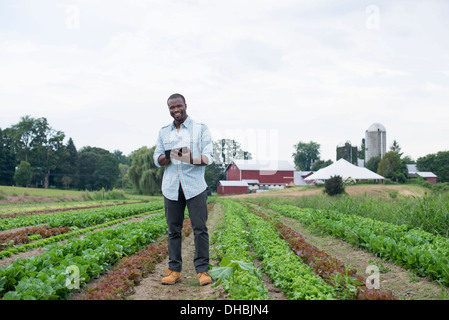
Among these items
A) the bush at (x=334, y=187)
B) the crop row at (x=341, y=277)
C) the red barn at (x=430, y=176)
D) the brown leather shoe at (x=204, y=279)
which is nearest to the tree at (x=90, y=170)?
the bush at (x=334, y=187)

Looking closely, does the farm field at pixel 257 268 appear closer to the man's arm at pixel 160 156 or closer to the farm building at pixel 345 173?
the man's arm at pixel 160 156

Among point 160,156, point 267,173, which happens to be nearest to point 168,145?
point 160,156

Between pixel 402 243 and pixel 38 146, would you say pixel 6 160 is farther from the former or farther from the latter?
pixel 402 243

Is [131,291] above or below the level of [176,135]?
below

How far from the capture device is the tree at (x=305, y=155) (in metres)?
106

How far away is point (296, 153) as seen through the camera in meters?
107

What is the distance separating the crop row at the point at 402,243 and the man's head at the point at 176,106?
3.58 meters

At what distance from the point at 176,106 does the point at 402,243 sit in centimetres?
409

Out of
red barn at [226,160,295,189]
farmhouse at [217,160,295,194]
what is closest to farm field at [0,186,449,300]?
farmhouse at [217,160,295,194]

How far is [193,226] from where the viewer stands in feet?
13.7
